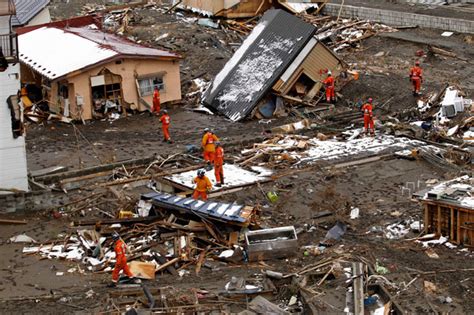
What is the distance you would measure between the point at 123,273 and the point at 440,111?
14722 millimetres

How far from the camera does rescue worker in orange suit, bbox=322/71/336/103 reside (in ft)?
106

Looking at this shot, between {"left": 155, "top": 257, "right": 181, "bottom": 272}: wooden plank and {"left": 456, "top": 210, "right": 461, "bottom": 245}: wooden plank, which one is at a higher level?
{"left": 456, "top": 210, "right": 461, "bottom": 245}: wooden plank

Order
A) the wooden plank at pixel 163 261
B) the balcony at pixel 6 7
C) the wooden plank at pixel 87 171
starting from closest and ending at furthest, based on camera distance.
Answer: the wooden plank at pixel 163 261 → the balcony at pixel 6 7 → the wooden plank at pixel 87 171

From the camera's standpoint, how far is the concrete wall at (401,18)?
3806cm

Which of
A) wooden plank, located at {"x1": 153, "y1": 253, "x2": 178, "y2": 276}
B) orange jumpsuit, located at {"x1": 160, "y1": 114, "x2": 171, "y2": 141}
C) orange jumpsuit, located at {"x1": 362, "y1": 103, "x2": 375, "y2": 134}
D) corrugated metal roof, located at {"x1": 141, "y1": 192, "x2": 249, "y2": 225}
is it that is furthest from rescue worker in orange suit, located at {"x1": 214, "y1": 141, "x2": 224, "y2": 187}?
orange jumpsuit, located at {"x1": 362, "y1": 103, "x2": 375, "y2": 134}

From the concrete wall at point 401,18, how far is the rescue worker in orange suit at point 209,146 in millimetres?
16499

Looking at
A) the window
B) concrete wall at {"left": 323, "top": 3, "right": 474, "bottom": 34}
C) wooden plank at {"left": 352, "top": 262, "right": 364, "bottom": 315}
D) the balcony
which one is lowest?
wooden plank at {"left": 352, "top": 262, "right": 364, "bottom": 315}

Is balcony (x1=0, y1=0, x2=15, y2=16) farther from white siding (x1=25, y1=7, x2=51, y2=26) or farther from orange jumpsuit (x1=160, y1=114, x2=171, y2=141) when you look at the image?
white siding (x1=25, y1=7, x2=51, y2=26)

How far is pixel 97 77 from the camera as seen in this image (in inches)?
1282

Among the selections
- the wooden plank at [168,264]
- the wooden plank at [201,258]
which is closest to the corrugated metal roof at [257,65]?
the wooden plank at [201,258]

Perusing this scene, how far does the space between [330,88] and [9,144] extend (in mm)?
12665

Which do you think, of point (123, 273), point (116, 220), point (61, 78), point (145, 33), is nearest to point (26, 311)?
point (123, 273)

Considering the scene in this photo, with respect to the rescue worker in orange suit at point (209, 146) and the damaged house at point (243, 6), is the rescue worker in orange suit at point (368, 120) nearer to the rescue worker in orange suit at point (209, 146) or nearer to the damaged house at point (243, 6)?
the rescue worker in orange suit at point (209, 146)

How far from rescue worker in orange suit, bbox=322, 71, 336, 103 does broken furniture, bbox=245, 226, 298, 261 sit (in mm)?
12825
